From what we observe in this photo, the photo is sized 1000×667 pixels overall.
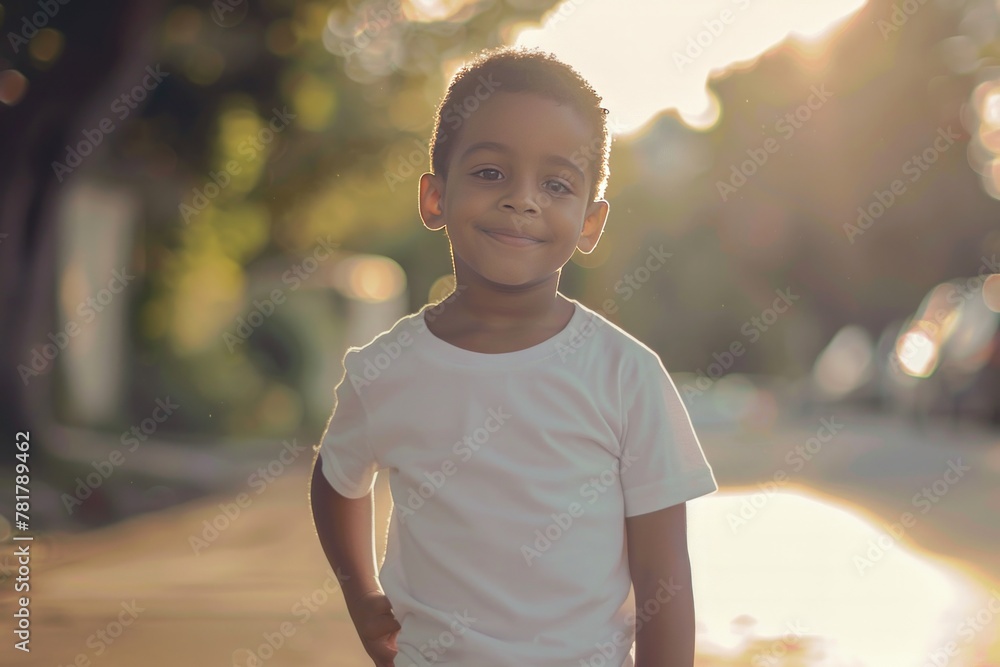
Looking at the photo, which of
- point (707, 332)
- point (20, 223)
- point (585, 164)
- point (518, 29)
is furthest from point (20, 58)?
point (707, 332)

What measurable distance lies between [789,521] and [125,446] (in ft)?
18.6

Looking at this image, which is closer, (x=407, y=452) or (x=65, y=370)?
(x=407, y=452)

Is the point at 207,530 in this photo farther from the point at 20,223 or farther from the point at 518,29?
the point at 518,29

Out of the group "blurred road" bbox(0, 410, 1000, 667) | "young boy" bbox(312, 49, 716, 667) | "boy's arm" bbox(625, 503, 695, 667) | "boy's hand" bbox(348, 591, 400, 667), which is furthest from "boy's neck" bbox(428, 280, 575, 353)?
"blurred road" bbox(0, 410, 1000, 667)

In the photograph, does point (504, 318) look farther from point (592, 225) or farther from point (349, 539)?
point (349, 539)

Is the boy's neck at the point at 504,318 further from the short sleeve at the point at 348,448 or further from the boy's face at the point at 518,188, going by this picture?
the short sleeve at the point at 348,448

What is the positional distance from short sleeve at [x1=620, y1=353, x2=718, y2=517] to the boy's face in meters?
0.27

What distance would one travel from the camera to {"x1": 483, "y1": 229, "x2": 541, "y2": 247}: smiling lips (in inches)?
80.5

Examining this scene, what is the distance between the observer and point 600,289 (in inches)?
982

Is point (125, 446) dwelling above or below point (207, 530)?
above

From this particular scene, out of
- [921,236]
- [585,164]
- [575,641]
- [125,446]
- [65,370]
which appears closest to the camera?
[575,641]

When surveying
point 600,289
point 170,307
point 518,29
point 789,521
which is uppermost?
point 600,289

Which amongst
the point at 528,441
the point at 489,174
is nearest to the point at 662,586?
the point at 528,441

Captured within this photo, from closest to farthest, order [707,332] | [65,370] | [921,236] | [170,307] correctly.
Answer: [65,370] → [170,307] → [921,236] → [707,332]
